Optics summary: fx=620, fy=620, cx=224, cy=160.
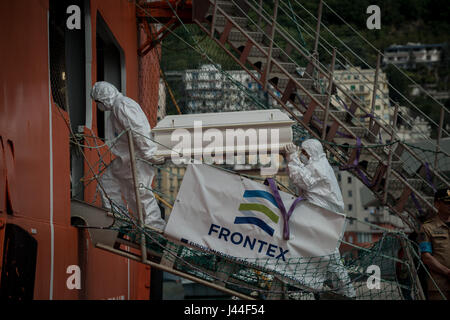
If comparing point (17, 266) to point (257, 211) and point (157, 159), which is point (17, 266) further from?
point (257, 211)

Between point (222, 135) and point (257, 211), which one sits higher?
point (222, 135)

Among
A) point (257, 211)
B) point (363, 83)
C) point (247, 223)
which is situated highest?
point (363, 83)

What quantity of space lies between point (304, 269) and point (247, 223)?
664 mm

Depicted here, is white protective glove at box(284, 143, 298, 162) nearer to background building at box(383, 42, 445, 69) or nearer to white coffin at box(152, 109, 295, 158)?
white coffin at box(152, 109, 295, 158)

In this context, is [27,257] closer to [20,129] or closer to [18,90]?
[20,129]

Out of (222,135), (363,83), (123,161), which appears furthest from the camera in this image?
(363,83)

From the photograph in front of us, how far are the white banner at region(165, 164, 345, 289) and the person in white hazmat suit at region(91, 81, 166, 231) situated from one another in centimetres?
114

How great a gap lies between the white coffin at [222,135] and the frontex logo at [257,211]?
2.13 ft

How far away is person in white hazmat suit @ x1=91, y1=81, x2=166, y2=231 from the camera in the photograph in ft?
21.7

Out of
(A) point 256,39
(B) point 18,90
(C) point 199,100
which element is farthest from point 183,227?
(C) point 199,100

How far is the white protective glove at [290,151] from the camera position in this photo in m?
6.17

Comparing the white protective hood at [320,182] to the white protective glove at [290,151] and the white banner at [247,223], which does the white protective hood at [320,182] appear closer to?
the white protective glove at [290,151]

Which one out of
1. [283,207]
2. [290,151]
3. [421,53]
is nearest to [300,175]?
[290,151]

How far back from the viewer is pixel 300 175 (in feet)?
20.6
